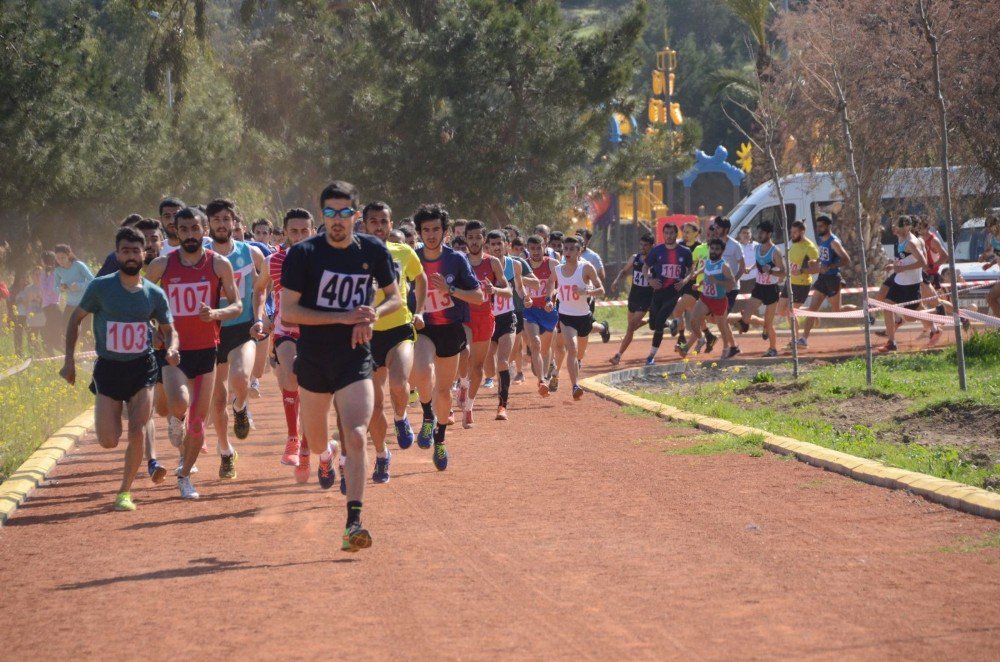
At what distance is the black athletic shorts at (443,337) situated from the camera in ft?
38.0

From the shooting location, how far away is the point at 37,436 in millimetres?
13391

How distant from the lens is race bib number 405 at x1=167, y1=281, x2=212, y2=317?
10.1 meters

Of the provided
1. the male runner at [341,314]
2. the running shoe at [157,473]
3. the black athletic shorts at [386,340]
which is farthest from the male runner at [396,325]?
the male runner at [341,314]

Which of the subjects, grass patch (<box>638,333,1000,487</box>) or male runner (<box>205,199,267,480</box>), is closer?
grass patch (<box>638,333,1000,487</box>)

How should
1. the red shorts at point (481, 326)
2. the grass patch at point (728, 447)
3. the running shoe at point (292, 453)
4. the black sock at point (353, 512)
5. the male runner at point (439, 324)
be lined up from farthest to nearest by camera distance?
the red shorts at point (481, 326) < the grass patch at point (728, 447) < the male runner at point (439, 324) < the running shoe at point (292, 453) < the black sock at point (353, 512)

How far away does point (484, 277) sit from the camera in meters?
13.0

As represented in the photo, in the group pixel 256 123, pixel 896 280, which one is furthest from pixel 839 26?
pixel 256 123

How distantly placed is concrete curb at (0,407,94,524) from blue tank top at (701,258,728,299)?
9195 mm

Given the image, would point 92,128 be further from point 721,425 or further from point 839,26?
point 721,425

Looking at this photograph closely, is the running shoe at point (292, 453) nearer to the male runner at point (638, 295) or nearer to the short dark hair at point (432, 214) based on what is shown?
the short dark hair at point (432, 214)

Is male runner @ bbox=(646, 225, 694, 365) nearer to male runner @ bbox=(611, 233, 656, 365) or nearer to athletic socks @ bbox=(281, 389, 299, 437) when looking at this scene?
male runner @ bbox=(611, 233, 656, 365)

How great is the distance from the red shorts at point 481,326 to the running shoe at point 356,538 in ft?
17.6

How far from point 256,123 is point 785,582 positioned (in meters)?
43.6

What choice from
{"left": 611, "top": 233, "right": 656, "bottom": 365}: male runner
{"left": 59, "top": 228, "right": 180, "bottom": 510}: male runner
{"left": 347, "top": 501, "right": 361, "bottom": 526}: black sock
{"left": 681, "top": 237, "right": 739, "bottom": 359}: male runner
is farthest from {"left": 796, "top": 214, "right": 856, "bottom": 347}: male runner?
{"left": 347, "top": 501, "right": 361, "bottom": 526}: black sock
